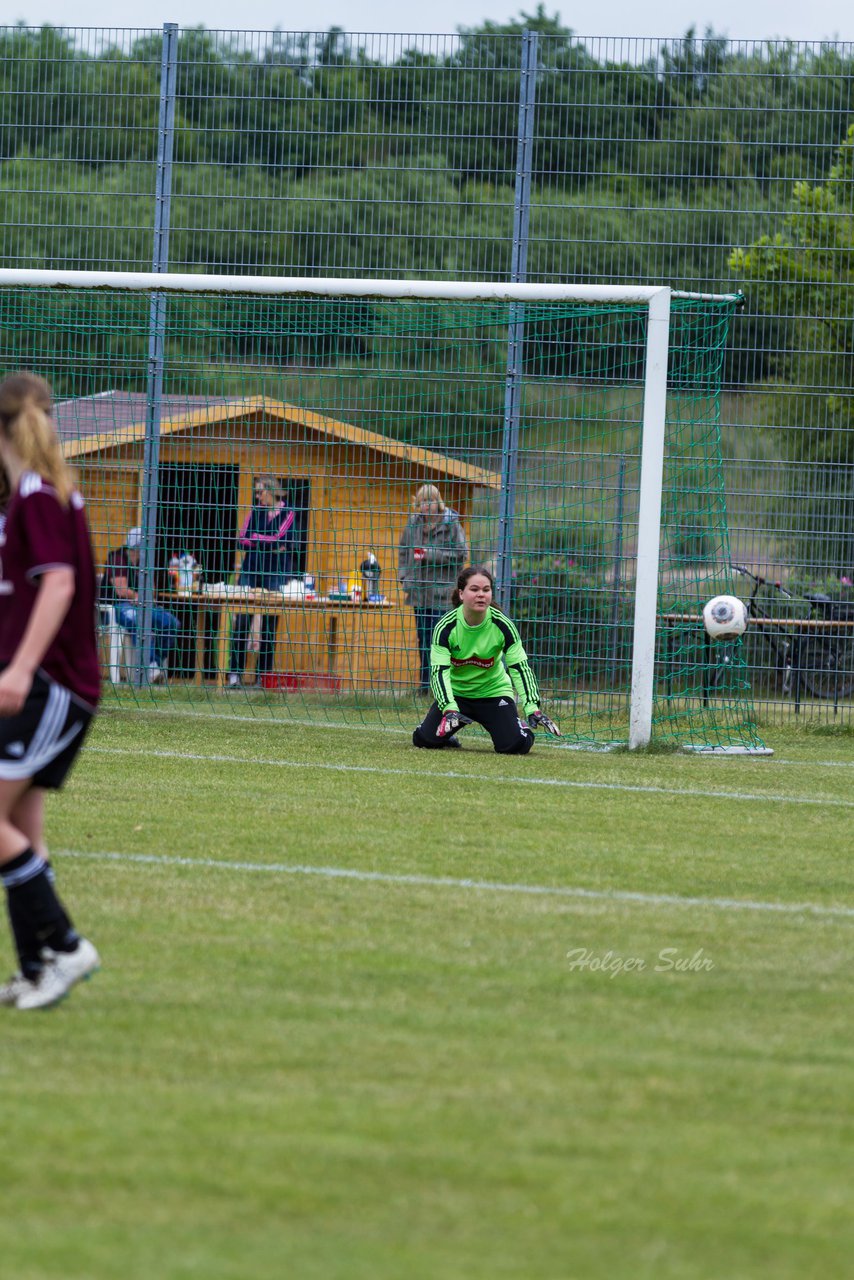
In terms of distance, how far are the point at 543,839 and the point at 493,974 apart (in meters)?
2.47

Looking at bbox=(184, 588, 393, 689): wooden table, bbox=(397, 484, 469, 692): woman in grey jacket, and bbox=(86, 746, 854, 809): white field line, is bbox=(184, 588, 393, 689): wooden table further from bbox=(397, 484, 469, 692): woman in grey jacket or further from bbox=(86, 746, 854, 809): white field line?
bbox=(86, 746, 854, 809): white field line

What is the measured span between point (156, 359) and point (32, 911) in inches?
387

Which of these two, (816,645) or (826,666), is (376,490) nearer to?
(816,645)

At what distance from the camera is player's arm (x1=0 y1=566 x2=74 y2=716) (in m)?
4.39

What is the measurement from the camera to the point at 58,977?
180 inches

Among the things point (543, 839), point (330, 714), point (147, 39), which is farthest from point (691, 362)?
point (543, 839)

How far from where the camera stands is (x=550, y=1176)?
11.0ft

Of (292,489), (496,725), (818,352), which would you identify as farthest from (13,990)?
(818,352)

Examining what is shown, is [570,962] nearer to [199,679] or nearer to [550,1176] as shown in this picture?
[550,1176]

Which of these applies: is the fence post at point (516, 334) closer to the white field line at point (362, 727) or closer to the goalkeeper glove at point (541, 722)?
the white field line at point (362, 727)

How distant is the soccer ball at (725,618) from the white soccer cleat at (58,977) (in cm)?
756

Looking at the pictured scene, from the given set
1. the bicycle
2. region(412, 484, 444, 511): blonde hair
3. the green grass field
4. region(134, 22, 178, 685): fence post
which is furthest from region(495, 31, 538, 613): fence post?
the green grass field

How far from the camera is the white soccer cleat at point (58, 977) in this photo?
14.9ft

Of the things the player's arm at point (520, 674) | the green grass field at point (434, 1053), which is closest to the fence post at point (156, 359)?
the player's arm at point (520, 674)
